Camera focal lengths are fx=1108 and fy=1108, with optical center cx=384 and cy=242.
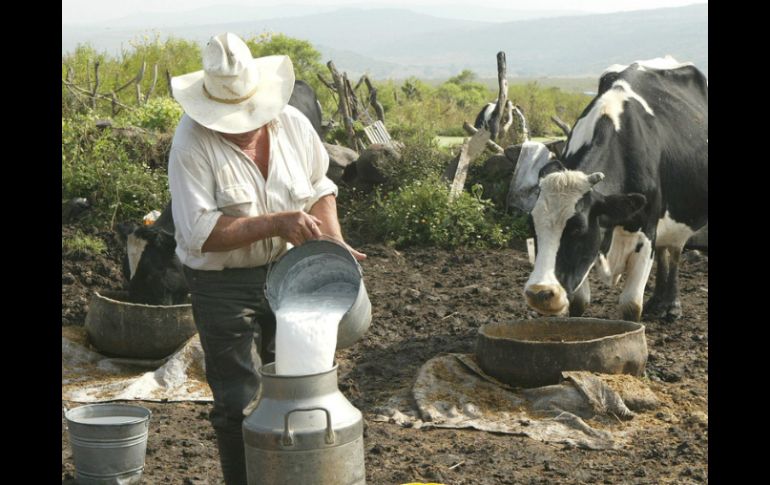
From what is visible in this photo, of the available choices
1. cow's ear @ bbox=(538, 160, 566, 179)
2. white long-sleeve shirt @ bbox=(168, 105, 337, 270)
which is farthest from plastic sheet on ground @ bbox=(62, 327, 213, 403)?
cow's ear @ bbox=(538, 160, 566, 179)

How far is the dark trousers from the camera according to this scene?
4016 mm

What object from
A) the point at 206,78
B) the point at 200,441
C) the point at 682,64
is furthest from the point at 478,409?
the point at 682,64

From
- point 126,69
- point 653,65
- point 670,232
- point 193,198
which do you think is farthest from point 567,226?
point 126,69

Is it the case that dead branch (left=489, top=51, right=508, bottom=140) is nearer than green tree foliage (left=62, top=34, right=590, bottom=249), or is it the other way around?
green tree foliage (left=62, top=34, right=590, bottom=249)

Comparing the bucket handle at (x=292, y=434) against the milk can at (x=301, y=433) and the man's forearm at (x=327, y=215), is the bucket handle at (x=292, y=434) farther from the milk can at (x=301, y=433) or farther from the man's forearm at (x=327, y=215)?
the man's forearm at (x=327, y=215)

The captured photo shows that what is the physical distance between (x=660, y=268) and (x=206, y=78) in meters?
4.35

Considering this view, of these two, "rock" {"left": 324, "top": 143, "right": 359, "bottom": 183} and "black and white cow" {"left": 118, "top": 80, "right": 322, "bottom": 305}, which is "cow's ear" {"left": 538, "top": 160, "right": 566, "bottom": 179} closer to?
"black and white cow" {"left": 118, "top": 80, "right": 322, "bottom": 305}

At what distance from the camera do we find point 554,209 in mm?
6020

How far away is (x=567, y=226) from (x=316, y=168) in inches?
88.1

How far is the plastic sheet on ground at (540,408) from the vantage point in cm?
520

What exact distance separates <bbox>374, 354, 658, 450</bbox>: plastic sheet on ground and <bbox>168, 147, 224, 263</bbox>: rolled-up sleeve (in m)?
1.92

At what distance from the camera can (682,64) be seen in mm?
7812

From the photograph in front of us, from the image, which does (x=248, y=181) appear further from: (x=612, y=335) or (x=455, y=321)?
(x=455, y=321)

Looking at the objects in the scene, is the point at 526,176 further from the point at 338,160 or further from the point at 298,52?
the point at 298,52
